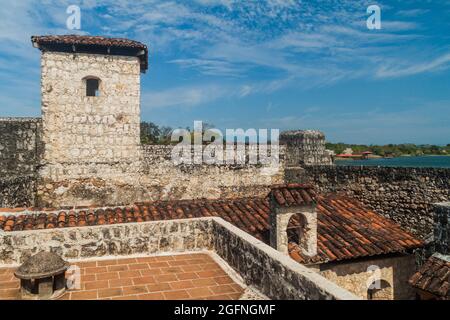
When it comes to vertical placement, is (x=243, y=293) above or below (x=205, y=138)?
below

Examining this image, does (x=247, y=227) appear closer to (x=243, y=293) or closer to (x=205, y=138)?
(x=243, y=293)

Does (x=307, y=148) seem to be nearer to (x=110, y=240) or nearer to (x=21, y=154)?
(x=110, y=240)

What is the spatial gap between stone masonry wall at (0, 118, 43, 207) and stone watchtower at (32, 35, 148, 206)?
405 mm

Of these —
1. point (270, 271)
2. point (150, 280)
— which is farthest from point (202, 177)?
point (270, 271)

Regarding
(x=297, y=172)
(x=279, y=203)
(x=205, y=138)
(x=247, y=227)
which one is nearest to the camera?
(x=279, y=203)

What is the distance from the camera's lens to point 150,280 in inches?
202

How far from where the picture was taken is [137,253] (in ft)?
20.6

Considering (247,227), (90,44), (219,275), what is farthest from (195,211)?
(90,44)

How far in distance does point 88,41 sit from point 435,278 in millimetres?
12076

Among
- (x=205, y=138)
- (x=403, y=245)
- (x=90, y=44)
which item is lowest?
(x=403, y=245)

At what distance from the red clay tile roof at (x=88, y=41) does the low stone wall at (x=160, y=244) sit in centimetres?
855

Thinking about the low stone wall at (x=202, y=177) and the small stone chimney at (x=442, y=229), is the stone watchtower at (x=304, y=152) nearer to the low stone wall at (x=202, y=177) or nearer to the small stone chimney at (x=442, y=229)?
the low stone wall at (x=202, y=177)

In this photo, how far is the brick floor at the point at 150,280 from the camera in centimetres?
465

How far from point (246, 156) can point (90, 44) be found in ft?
22.9
